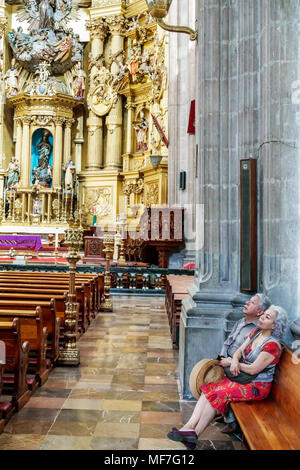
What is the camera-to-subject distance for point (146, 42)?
20.2 m

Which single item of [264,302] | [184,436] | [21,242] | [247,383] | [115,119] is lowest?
[184,436]

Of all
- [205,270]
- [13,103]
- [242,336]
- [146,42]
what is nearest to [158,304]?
[205,270]

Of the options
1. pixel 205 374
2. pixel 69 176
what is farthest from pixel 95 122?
pixel 205 374

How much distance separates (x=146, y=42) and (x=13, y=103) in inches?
281

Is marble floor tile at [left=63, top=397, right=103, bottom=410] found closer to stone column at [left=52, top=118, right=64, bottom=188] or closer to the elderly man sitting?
the elderly man sitting

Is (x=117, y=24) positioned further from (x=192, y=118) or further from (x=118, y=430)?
(x=118, y=430)

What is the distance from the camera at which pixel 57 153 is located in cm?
2230

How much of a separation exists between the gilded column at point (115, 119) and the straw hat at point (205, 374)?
61.1ft

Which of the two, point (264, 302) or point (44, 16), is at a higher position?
point (44, 16)

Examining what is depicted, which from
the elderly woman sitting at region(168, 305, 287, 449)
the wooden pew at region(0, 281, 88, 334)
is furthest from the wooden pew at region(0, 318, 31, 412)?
the wooden pew at region(0, 281, 88, 334)

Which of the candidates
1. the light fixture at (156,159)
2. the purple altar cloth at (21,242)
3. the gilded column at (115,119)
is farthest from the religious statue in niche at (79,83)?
the purple altar cloth at (21,242)

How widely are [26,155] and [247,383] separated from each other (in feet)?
67.9

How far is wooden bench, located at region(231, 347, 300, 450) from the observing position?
2.65 metres

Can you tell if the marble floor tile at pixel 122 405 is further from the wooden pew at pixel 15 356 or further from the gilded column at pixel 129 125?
the gilded column at pixel 129 125
